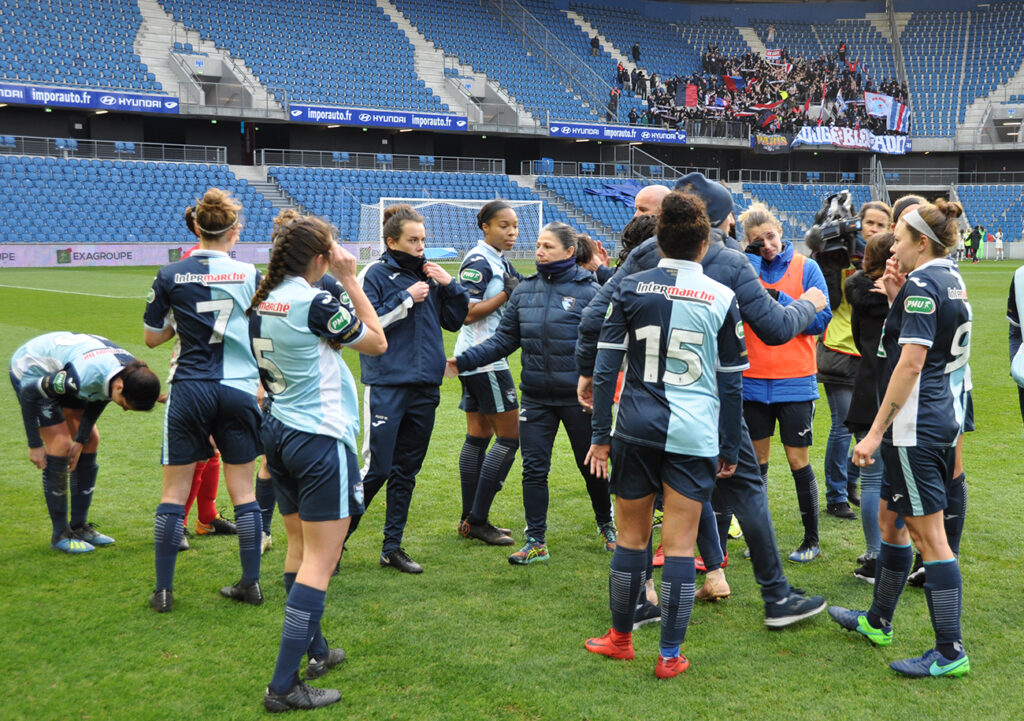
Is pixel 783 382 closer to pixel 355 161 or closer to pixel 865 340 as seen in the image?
pixel 865 340

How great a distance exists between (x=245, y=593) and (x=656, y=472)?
2330mm

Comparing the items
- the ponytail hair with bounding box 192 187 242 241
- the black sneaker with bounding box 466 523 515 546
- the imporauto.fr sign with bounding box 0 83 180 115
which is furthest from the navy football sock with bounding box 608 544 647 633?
the imporauto.fr sign with bounding box 0 83 180 115

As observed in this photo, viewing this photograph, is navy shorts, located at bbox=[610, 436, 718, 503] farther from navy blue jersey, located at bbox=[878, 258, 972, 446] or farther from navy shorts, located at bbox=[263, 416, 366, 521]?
navy shorts, located at bbox=[263, 416, 366, 521]

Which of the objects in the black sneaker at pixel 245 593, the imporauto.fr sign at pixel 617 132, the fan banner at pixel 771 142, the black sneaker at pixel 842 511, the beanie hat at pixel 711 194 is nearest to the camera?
the beanie hat at pixel 711 194

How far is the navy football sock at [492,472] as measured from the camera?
566cm

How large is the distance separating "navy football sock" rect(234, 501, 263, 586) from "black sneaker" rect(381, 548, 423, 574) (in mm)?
831

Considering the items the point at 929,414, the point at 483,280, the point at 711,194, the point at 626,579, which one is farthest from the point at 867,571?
the point at 483,280

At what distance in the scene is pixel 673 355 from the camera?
3.73m

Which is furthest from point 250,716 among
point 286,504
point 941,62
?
point 941,62

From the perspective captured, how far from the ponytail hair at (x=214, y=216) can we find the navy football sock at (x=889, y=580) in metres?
3.57

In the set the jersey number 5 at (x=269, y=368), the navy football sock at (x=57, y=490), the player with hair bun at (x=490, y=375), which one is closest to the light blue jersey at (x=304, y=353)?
the jersey number 5 at (x=269, y=368)

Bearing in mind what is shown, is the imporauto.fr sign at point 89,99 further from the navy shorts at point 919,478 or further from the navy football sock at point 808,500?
the navy shorts at point 919,478

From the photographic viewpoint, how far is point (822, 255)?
5941 millimetres

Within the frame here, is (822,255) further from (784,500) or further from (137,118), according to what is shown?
(137,118)
